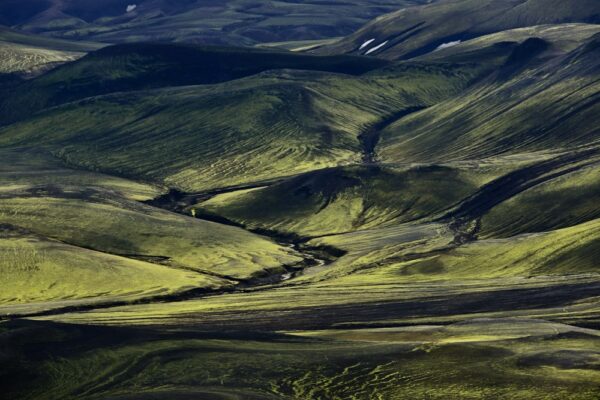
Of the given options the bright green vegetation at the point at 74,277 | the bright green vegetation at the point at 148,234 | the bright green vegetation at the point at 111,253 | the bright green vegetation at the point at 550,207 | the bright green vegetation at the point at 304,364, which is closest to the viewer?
the bright green vegetation at the point at 304,364

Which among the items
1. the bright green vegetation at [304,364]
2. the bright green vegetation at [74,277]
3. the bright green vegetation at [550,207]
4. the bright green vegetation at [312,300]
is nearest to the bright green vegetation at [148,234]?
the bright green vegetation at [312,300]

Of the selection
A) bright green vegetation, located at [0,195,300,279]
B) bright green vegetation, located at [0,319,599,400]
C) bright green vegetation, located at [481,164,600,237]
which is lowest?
bright green vegetation, located at [0,195,300,279]

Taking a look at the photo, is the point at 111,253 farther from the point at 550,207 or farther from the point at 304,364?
the point at 304,364

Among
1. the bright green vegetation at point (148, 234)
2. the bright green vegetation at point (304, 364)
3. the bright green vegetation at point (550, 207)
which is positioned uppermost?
the bright green vegetation at point (304, 364)

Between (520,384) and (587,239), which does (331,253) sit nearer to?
(587,239)

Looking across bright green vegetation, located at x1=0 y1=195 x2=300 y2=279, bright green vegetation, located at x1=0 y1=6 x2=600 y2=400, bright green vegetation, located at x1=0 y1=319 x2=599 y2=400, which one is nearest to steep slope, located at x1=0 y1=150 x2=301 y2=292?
bright green vegetation, located at x1=0 y1=195 x2=300 y2=279

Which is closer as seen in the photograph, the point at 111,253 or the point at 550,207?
the point at 111,253

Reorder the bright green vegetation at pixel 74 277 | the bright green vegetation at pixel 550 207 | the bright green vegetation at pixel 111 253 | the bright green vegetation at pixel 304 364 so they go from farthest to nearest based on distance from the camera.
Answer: the bright green vegetation at pixel 550 207
the bright green vegetation at pixel 111 253
the bright green vegetation at pixel 74 277
the bright green vegetation at pixel 304 364

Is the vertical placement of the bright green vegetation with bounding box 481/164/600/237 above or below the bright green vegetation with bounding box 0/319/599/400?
below

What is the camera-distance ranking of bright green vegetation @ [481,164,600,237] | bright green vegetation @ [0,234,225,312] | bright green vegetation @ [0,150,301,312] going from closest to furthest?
bright green vegetation @ [0,234,225,312]
bright green vegetation @ [0,150,301,312]
bright green vegetation @ [481,164,600,237]

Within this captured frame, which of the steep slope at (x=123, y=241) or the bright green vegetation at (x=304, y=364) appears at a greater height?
the bright green vegetation at (x=304, y=364)

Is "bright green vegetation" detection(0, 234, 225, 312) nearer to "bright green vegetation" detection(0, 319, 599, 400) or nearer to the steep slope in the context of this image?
the steep slope

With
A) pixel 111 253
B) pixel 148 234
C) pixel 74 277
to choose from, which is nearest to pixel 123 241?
pixel 148 234

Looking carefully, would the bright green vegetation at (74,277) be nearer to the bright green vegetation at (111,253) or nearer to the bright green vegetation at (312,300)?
the bright green vegetation at (111,253)
